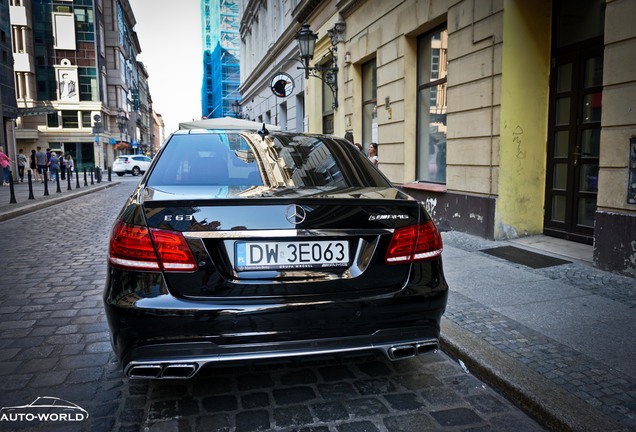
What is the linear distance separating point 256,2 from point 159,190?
93.1ft

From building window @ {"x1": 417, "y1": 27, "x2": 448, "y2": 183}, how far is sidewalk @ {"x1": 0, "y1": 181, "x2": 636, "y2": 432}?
3.59 metres

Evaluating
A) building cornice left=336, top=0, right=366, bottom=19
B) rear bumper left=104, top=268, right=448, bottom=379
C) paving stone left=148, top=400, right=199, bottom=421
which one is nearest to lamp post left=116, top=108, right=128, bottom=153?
building cornice left=336, top=0, right=366, bottom=19

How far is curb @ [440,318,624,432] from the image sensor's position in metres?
2.48

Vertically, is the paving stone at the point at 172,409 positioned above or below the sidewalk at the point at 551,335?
below

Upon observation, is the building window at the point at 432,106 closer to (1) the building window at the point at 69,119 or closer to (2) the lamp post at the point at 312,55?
(2) the lamp post at the point at 312,55

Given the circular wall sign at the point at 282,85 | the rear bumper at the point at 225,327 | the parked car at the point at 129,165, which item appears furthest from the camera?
the parked car at the point at 129,165

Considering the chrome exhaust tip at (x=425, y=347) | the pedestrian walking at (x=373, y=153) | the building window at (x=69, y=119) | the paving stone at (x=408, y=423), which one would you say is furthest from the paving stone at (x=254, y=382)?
the building window at (x=69, y=119)

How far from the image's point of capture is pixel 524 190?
711 centimetres

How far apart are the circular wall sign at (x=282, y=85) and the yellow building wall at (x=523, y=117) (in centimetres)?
989

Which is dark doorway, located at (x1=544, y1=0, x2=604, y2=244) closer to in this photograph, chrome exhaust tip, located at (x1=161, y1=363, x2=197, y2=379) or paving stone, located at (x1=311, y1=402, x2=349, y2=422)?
paving stone, located at (x1=311, y1=402, x2=349, y2=422)

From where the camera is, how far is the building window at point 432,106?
30.0ft

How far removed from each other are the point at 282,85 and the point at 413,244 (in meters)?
14.3

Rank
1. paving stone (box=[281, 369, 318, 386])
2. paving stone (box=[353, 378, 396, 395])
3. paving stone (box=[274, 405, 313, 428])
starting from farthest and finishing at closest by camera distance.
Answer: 1. paving stone (box=[281, 369, 318, 386])
2. paving stone (box=[353, 378, 396, 395])
3. paving stone (box=[274, 405, 313, 428])

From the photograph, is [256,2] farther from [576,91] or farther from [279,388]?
[279,388]
